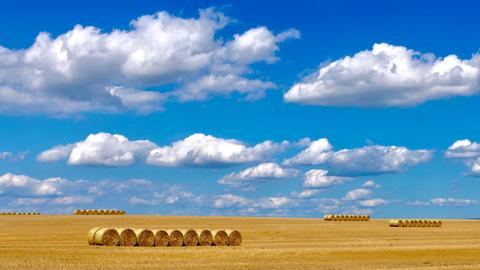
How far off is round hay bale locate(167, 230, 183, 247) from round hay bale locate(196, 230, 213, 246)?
1133 mm

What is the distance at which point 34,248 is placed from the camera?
121ft

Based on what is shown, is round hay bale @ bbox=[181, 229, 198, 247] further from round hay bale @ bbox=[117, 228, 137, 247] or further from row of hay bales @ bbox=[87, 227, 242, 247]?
round hay bale @ bbox=[117, 228, 137, 247]

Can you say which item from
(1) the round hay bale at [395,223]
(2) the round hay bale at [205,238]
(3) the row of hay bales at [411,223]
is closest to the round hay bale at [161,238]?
(2) the round hay bale at [205,238]

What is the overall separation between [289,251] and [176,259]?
693cm

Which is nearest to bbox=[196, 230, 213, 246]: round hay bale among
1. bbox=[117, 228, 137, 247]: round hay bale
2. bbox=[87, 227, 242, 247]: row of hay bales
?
bbox=[87, 227, 242, 247]: row of hay bales

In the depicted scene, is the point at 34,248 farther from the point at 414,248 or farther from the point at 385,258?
the point at 414,248

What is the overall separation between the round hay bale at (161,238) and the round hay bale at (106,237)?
221cm

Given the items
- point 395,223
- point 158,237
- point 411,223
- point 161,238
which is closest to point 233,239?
point 161,238

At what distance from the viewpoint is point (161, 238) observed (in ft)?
140

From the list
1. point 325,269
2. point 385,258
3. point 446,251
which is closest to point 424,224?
point 446,251

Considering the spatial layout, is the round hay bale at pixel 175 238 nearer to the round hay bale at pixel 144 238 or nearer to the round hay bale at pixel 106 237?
the round hay bale at pixel 144 238

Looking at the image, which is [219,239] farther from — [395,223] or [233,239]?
[395,223]

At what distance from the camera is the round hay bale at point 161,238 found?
4241cm

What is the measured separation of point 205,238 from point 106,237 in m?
6.00
